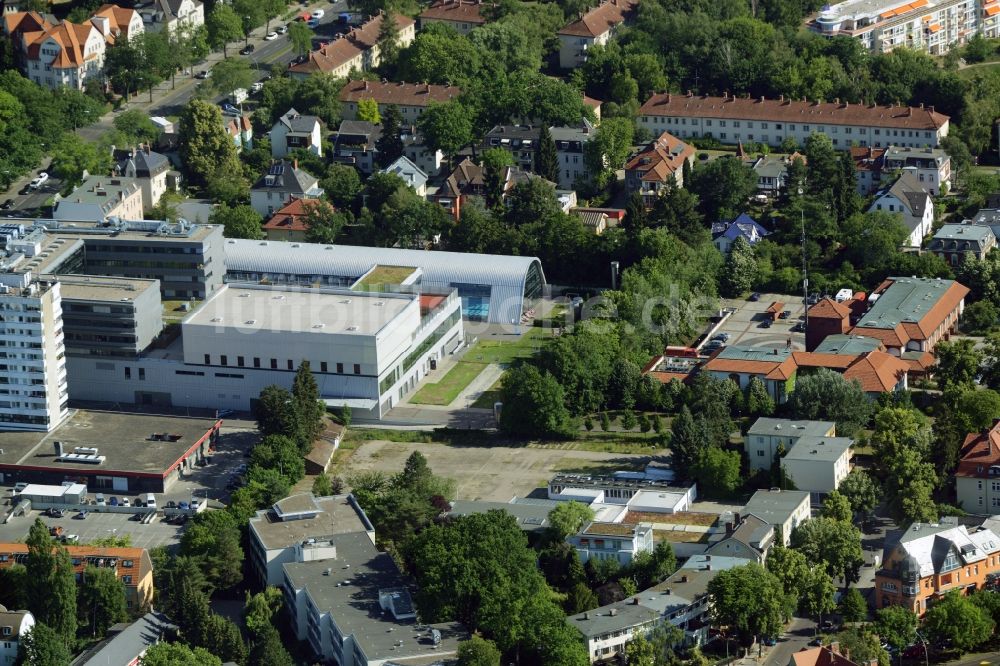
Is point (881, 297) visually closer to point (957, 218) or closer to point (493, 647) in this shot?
point (957, 218)

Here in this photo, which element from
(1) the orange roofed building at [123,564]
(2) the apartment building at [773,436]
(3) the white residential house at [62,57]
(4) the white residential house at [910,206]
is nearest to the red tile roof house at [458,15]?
(3) the white residential house at [62,57]

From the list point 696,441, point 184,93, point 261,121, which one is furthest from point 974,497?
point 184,93

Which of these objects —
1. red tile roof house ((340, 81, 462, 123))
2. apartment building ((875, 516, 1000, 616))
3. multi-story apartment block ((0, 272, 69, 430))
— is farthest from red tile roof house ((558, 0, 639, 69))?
apartment building ((875, 516, 1000, 616))

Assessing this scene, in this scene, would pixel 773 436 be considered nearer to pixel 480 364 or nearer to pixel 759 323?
pixel 759 323

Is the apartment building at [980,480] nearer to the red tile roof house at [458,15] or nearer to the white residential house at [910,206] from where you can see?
the white residential house at [910,206]

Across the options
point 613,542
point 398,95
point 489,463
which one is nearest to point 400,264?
point 489,463

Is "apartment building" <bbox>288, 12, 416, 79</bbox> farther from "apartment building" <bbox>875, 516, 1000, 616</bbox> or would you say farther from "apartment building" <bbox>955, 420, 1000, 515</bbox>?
"apartment building" <bbox>875, 516, 1000, 616</bbox>
